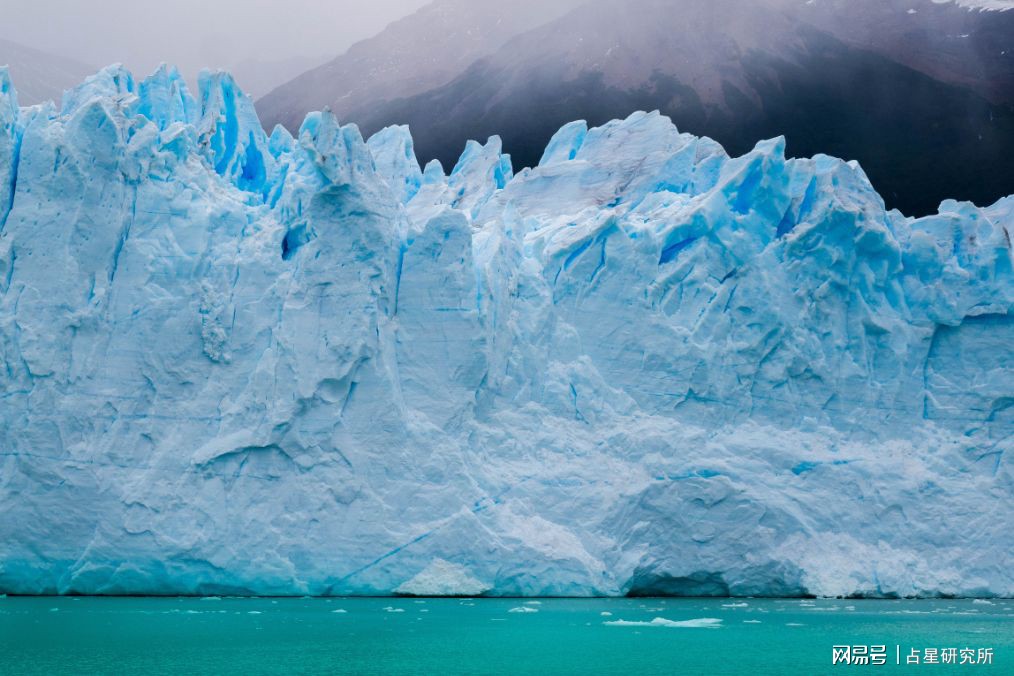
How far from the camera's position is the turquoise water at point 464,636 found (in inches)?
327

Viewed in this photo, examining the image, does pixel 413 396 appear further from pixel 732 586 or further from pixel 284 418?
pixel 732 586

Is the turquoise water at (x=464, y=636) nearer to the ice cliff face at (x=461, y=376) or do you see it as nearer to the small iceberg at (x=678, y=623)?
the small iceberg at (x=678, y=623)

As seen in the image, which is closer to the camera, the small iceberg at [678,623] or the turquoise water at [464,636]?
the turquoise water at [464,636]

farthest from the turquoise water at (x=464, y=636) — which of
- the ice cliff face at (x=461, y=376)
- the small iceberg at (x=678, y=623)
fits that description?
the ice cliff face at (x=461, y=376)

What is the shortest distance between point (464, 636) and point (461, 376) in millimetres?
4649

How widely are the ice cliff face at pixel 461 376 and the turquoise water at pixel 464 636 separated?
81 cm

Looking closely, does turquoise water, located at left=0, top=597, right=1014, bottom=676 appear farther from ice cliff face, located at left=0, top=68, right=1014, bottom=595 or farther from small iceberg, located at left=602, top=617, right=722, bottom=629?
ice cliff face, located at left=0, top=68, right=1014, bottom=595

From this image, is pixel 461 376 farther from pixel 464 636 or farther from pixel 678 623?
pixel 464 636

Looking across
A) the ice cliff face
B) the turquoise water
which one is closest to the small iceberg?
the turquoise water

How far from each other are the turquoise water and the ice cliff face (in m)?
0.81

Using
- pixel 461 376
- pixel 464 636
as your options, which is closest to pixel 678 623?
pixel 464 636

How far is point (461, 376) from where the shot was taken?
46.5ft

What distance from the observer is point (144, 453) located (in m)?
13.2

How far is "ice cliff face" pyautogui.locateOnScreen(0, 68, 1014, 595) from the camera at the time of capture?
13133mm
